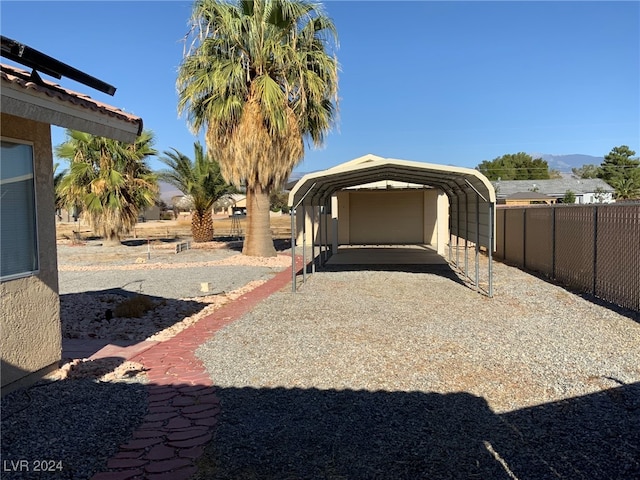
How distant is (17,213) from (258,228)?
14303 mm

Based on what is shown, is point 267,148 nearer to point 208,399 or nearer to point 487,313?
point 487,313

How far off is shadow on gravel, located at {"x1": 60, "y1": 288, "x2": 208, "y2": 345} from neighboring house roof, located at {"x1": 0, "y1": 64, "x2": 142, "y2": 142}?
10.7 ft

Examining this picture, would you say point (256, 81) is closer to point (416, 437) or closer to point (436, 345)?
point (436, 345)

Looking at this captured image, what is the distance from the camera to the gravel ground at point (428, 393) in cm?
374

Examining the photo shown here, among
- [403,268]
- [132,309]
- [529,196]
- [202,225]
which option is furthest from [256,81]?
[529,196]

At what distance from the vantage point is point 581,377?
18.4ft

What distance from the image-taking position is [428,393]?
5.13 metres

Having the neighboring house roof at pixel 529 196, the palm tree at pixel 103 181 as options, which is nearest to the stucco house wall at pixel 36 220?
the palm tree at pixel 103 181

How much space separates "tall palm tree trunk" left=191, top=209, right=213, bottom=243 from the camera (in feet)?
91.4

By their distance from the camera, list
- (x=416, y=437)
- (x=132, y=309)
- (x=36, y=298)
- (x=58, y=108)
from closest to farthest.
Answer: (x=416, y=437) → (x=58, y=108) → (x=36, y=298) → (x=132, y=309)

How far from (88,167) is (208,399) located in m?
22.6

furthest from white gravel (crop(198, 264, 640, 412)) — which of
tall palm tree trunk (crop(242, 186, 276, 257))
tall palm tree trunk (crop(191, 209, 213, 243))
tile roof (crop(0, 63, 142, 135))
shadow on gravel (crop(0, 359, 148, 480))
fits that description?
tall palm tree trunk (crop(191, 209, 213, 243))

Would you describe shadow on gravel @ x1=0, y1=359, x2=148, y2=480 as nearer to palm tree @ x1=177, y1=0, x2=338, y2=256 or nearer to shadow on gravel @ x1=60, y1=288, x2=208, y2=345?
shadow on gravel @ x1=60, y1=288, x2=208, y2=345

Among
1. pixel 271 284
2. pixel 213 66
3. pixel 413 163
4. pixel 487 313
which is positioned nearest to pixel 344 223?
pixel 213 66
